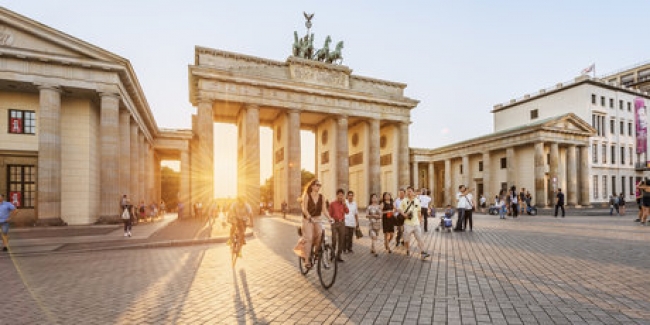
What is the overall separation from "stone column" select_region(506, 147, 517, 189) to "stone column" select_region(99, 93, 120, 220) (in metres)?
40.8

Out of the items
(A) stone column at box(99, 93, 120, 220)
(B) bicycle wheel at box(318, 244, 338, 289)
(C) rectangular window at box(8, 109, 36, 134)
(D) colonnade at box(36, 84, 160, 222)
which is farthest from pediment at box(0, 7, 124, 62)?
(B) bicycle wheel at box(318, 244, 338, 289)

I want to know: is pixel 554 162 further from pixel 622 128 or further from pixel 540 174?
pixel 622 128

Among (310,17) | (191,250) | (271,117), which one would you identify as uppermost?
(310,17)

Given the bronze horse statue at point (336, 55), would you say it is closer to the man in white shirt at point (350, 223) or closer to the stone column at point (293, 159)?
the stone column at point (293, 159)

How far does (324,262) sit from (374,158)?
35.3 m

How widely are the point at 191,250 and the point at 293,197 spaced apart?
2520 cm

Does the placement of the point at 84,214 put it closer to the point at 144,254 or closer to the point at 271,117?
the point at 144,254

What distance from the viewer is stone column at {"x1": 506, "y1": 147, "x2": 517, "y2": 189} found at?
42322 millimetres

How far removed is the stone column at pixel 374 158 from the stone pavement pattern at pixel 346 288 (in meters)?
31.0

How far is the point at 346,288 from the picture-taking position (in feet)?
21.4

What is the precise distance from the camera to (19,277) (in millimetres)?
7777

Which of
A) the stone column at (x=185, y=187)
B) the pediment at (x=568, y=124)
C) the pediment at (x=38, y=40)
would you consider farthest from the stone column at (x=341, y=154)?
the pediment at (x=38, y=40)

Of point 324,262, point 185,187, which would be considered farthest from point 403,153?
point 324,262

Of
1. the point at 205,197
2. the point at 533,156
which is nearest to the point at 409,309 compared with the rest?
the point at 205,197
